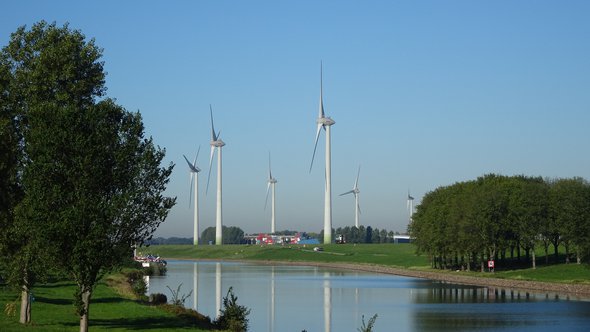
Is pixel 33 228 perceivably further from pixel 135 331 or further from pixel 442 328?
pixel 442 328

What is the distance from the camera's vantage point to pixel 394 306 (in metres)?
79.4

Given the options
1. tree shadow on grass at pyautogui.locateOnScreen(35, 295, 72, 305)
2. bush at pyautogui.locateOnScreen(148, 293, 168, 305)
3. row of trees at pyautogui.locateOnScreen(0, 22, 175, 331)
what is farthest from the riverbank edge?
row of trees at pyautogui.locateOnScreen(0, 22, 175, 331)

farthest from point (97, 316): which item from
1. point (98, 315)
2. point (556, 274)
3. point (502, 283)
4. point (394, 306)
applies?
point (556, 274)

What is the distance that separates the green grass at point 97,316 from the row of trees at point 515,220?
5707cm

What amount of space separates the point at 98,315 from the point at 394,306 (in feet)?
111

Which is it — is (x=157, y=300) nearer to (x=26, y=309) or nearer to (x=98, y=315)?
(x=98, y=315)

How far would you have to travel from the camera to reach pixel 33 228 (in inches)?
1582

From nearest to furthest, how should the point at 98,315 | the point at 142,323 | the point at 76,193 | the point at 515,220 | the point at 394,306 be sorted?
the point at 76,193 < the point at 142,323 < the point at 98,315 < the point at 394,306 < the point at 515,220

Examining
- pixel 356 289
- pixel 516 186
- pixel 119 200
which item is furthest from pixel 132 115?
pixel 516 186

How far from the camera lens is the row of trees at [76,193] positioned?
131ft

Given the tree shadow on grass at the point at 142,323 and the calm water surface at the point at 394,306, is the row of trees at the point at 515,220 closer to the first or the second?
the calm water surface at the point at 394,306

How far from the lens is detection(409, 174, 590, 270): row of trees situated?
10356 cm

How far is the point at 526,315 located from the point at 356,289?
1454 inches

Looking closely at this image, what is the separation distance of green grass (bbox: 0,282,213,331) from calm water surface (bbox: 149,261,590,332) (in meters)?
8.58
